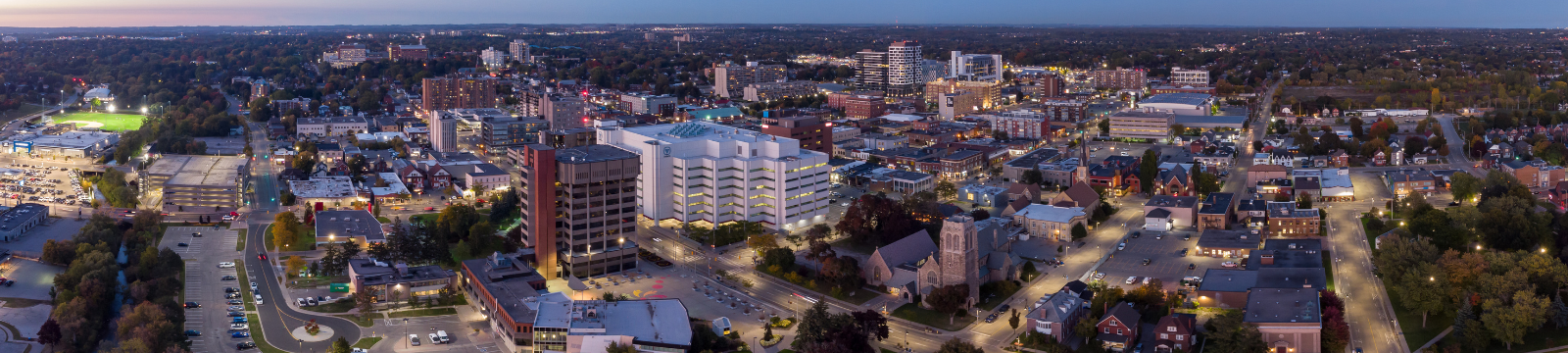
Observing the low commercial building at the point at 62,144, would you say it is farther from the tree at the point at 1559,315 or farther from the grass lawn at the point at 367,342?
the tree at the point at 1559,315

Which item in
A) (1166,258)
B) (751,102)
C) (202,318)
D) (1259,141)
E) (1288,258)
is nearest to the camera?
(202,318)

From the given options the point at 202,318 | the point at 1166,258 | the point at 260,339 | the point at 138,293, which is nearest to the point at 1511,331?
the point at 1166,258

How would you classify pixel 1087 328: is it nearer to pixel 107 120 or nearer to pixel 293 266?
pixel 293 266

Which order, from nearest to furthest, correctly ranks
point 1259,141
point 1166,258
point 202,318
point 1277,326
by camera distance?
1. point 1277,326
2. point 202,318
3. point 1166,258
4. point 1259,141

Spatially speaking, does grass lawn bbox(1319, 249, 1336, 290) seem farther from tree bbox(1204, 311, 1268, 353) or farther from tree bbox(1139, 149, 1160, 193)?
tree bbox(1139, 149, 1160, 193)

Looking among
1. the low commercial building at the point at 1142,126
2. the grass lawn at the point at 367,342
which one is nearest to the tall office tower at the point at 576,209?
the grass lawn at the point at 367,342

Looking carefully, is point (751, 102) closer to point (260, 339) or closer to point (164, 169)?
point (164, 169)
